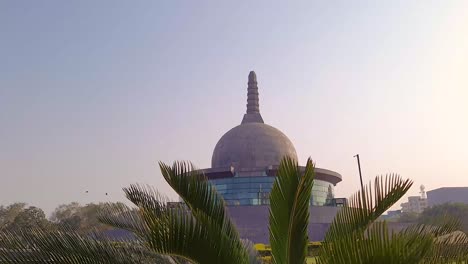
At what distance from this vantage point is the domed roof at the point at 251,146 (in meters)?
65.4

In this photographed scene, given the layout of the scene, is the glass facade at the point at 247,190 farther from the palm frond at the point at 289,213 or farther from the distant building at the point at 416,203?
the distant building at the point at 416,203

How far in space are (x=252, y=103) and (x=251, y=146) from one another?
35.2 ft

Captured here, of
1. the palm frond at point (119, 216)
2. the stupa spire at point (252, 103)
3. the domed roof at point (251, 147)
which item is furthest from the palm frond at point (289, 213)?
the stupa spire at point (252, 103)

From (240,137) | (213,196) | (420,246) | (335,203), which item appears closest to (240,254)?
(213,196)

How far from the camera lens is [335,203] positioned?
2168 inches

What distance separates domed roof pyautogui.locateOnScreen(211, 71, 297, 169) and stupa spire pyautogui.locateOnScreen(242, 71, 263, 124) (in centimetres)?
38

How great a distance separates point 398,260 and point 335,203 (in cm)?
5414

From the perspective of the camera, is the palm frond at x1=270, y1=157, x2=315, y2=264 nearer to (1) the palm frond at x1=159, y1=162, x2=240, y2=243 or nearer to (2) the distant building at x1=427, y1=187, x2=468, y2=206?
(1) the palm frond at x1=159, y1=162, x2=240, y2=243

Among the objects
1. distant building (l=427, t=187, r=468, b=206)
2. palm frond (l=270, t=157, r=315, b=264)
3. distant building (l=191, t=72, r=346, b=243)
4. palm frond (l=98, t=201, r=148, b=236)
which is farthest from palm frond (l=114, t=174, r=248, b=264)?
distant building (l=427, t=187, r=468, b=206)

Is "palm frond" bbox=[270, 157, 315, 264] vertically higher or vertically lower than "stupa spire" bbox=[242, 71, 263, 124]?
lower

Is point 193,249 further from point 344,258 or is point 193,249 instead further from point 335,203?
point 335,203

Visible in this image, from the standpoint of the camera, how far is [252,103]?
2928 inches

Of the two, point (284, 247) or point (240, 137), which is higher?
point (240, 137)

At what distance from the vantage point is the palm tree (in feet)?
12.4
